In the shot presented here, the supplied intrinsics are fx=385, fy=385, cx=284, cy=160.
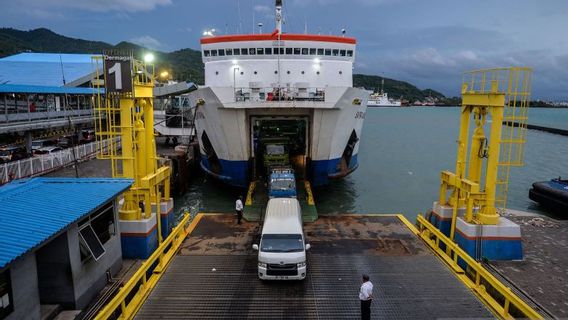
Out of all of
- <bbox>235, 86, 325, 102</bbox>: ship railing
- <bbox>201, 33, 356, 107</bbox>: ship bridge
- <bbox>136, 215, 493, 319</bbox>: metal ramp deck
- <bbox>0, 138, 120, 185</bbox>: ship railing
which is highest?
<bbox>201, 33, 356, 107</bbox>: ship bridge

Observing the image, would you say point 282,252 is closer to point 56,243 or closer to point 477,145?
point 56,243

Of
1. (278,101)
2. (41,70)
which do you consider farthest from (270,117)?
(41,70)

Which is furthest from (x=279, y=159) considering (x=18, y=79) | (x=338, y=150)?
(x=18, y=79)

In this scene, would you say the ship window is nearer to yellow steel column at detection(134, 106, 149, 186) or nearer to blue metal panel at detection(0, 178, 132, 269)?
blue metal panel at detection(0, 178, 132, 269)

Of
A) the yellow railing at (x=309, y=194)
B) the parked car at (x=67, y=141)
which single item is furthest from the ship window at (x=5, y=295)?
the parked car at (x=67, y=141)

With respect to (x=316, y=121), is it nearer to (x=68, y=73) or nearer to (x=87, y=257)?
(x=87, y=257)

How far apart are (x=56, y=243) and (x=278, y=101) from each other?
1254 centimetres

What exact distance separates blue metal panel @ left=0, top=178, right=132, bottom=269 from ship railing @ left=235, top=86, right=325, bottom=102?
960 centimetres

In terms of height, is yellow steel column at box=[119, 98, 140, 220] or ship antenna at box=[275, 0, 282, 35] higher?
ship antenna at box=[275, 0, 282, 35]

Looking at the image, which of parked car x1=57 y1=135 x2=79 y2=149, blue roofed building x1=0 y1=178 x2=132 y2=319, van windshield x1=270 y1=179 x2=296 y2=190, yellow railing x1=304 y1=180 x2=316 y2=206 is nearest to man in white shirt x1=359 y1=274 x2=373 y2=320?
blue roofed building x1=0 y1=178 x2=132 y2=319

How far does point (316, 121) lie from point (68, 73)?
3028 cm

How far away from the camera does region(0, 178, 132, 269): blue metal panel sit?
6930 mm

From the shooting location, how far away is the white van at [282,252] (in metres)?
9.70

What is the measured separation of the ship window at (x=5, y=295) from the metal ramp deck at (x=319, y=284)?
2.47 meters
